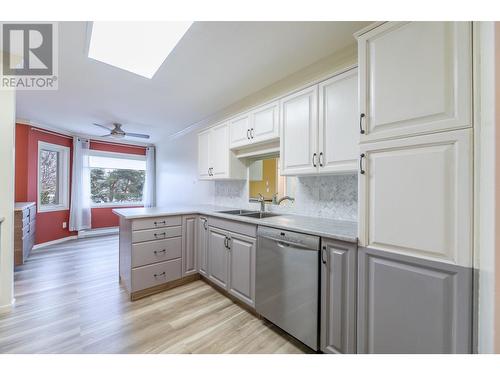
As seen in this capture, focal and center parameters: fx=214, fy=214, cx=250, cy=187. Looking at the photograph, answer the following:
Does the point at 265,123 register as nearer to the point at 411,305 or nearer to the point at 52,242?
the point at 411,305

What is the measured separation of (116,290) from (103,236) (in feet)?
10.8

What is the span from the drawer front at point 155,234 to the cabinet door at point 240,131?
124cm

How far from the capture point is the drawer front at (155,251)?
7.47ft

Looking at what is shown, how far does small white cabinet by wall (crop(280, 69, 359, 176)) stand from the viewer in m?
1.57

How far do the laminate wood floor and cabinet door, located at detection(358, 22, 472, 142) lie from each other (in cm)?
165

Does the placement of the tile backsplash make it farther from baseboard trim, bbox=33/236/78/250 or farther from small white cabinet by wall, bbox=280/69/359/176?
baseboard trim, bbox=33/236/78/250

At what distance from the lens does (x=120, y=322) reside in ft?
6.16

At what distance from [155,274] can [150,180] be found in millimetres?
3883

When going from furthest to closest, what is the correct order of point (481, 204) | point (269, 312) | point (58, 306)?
point (58, 306)
point (269, 312)
point (481, 204)

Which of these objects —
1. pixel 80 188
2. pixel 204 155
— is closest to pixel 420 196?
pixel 204 155

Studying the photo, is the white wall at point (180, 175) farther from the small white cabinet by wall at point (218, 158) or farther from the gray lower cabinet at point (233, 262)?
the gray lower cabinet at point (233, 262)
